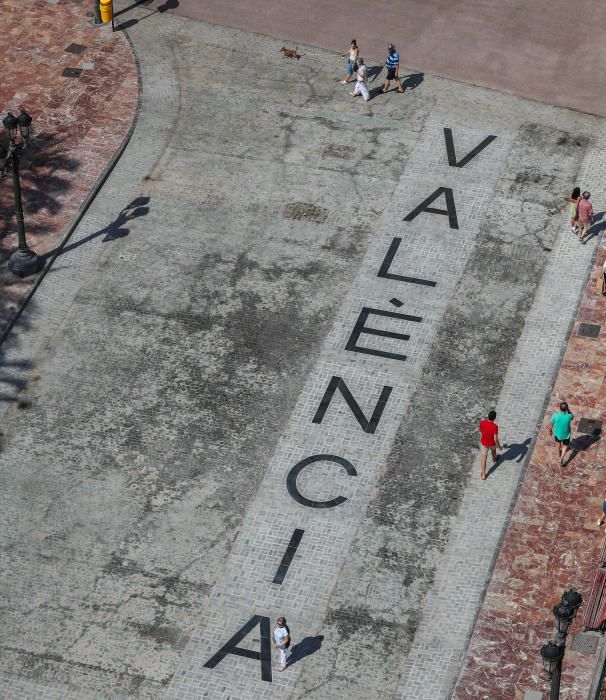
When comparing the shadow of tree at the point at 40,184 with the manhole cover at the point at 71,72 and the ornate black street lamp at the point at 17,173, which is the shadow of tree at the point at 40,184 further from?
the manhole cover at the point at 71,72

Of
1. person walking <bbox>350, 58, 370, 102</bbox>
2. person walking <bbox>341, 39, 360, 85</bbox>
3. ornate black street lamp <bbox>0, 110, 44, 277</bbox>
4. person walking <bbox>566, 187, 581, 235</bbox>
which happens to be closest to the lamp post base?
ornate black street lamp <bbox>0, 110, 44, 277</bbox>

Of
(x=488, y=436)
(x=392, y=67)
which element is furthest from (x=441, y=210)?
(x=488, y=436)

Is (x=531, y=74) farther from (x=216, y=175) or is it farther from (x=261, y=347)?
(x=261, y=347)

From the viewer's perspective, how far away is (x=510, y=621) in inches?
1179

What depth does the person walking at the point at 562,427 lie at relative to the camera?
106 feet

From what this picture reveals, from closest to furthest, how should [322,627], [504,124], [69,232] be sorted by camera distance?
[322,627] → [69,232] → [504,124]

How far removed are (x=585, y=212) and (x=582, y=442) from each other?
7.10m

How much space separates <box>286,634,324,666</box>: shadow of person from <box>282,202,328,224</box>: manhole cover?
42.2ft

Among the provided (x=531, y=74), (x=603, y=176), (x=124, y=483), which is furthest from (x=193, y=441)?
(x=531, y=74)

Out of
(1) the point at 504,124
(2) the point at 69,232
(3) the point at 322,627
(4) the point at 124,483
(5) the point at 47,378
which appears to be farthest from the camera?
(1) the point at 504,124

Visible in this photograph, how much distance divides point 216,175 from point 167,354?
700cm

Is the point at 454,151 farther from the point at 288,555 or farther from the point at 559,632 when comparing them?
the point at 559,632

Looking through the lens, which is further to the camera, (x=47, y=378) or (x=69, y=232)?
(x=69, y=232)

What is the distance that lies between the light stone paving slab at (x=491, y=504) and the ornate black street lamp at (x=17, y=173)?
38.5ft
